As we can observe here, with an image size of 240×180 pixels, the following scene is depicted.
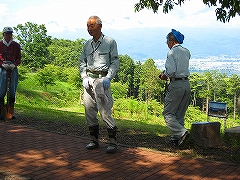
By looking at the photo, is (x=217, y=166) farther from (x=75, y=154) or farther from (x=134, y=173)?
(x=75, y=154)

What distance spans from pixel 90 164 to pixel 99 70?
1.53 meters

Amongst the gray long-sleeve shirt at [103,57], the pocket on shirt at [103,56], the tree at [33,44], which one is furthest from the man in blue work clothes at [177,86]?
the tree at [33,44]

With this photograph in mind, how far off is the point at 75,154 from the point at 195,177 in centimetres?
196

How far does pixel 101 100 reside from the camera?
5.16 metres

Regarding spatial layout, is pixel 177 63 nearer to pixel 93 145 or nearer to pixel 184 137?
pixel 184 137

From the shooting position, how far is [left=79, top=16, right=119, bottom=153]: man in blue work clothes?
5.05 meters

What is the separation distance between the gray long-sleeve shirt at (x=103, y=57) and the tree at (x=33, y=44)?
4966 centimetres

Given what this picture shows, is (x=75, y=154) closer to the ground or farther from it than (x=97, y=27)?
closer to the ground

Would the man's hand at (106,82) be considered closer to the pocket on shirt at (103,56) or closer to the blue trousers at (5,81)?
the pocket on shirt at (103,56)

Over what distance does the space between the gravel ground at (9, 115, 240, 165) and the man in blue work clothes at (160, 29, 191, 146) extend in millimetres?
266

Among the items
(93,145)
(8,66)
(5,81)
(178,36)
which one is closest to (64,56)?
(5,81)

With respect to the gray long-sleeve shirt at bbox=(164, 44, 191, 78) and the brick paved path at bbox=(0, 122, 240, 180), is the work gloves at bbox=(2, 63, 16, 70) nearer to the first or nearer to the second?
the brick paved path at bbox=(0, 122, 240, 180)

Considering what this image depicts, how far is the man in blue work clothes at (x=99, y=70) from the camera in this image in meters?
5.05

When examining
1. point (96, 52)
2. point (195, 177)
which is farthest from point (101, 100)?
point (195, 177)
